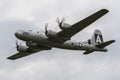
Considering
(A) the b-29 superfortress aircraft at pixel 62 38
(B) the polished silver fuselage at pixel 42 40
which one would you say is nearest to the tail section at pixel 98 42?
(A) the b-29 superfortress aircraft at pixel 62 38

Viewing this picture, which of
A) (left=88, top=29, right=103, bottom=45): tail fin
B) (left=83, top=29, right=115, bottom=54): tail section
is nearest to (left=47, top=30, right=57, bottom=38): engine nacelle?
(left=83, top=29, right=115, bottom=54): tail section

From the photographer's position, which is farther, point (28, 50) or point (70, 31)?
point (28, 50)

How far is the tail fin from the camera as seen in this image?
62675 mm

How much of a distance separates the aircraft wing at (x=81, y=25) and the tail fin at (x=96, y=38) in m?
8.00

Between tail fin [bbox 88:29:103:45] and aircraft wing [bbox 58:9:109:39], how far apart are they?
800cm

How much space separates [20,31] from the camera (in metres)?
53.7

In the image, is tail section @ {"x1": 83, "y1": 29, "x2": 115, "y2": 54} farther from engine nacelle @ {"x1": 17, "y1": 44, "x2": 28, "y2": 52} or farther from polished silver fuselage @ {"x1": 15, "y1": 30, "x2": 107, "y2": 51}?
engine nacelle @ {"x1": 17, "y1": 44, "x2": 28, "y2": 52}

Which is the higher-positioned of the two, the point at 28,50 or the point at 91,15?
the point at 91,15

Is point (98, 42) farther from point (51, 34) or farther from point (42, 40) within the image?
point (42, 40)

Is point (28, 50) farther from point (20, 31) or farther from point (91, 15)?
point (91, 15)

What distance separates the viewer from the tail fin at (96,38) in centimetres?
6267

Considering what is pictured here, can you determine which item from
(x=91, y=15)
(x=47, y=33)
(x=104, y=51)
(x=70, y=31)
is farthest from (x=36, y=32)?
(x=104, y=51)

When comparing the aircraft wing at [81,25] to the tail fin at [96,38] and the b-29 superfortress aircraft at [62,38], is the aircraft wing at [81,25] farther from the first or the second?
the tail fin at [96,38]

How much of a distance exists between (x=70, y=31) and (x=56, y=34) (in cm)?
211
